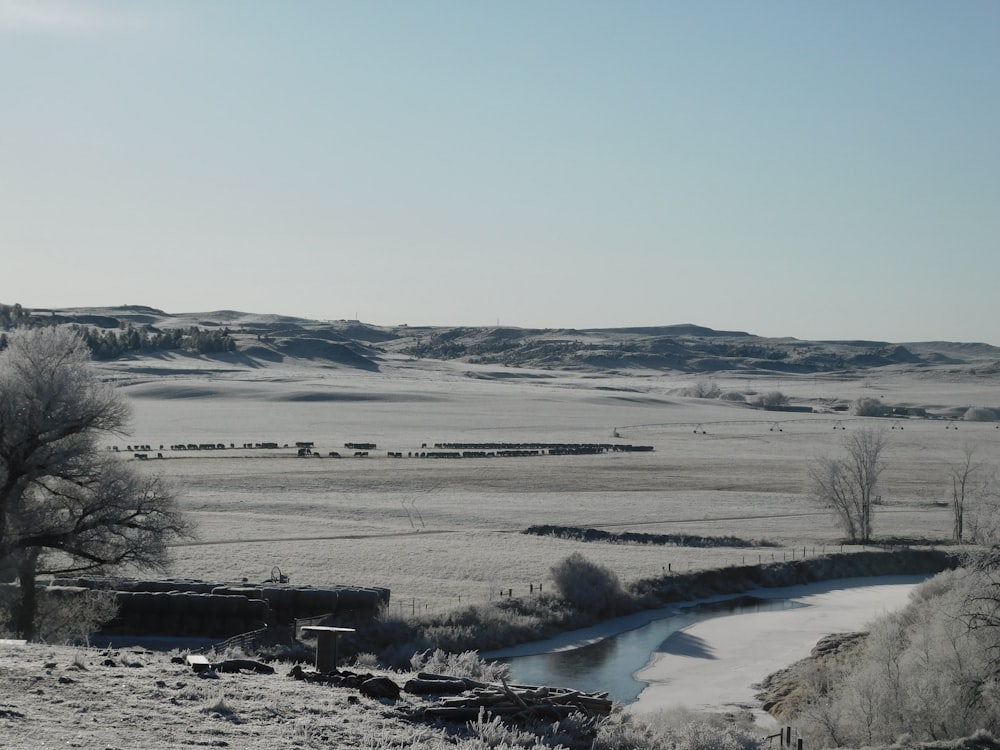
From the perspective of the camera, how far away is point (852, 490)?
5244 centimetres

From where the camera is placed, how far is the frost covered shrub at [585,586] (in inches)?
1388

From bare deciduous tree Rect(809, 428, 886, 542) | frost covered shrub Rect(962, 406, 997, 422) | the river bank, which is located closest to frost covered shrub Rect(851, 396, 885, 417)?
frost covered shrub Rect(962, 406, 997, 422)

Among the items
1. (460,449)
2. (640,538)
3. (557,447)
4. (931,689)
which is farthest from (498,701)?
(557,447)

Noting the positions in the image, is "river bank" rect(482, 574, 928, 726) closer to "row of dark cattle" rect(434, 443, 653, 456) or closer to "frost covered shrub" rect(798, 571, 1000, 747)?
"frost covered shrub" rect(798, 571, 1000, 747)

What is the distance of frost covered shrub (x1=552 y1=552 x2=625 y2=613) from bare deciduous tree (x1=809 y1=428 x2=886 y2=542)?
18.3m

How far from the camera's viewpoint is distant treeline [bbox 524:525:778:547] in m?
47.6

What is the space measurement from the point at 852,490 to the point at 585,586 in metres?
21.7

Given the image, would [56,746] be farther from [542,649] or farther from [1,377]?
[542,649]

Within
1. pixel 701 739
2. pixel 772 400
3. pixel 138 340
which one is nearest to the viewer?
pixel 701 739

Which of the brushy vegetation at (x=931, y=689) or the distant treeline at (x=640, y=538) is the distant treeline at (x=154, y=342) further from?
the brushy vegetation at (x=931, y=689)

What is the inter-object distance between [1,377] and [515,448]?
61.8 m

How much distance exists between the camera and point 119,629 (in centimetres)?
2792

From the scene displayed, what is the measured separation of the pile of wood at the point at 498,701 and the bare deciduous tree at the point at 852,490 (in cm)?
3783

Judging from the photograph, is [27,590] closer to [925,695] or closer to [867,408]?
[925,695]
